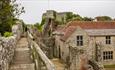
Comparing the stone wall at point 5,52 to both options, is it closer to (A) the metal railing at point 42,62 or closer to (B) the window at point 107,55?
(A) the metal railing at point 42,62

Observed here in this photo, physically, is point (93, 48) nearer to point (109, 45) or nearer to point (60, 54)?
point (109, 45)

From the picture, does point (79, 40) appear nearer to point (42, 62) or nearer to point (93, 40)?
point (93, 40)

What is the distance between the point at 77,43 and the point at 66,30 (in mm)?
3385

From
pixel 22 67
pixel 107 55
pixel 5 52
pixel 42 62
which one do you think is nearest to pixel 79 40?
pixel 107 55

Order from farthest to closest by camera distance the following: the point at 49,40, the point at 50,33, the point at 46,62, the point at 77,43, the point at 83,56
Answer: the point at 50,33 → the point at 49,40 → the point at 77,43 → the point at 83,56 → the point at 46,62

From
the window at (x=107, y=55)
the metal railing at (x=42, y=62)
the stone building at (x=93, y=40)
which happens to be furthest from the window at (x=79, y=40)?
the metal railing at (x=42, y=62)

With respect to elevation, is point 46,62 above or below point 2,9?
below

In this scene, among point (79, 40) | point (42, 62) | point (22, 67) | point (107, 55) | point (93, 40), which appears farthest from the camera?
point (107, 55)

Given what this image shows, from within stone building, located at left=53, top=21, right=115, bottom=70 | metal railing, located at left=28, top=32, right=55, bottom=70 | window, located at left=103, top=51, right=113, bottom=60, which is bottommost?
window, located at left=103, top=51, right=113, bottom=60

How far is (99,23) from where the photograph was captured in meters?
43.2

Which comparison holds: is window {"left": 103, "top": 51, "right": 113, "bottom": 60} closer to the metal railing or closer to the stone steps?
the stone steps

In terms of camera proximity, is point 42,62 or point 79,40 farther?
point 79,40

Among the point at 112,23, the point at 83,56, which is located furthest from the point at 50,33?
the point at 83,56

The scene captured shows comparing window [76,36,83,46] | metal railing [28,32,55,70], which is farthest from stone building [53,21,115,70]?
metal railing [28,32,55,70]
